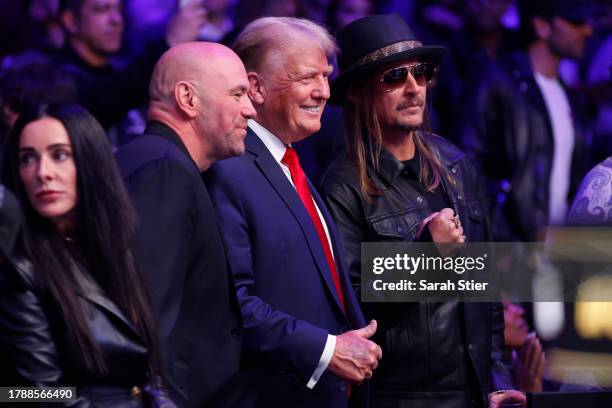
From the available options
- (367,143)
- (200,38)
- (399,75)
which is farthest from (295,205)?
(200,38)

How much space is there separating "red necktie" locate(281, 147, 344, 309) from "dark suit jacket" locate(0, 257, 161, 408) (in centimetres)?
109

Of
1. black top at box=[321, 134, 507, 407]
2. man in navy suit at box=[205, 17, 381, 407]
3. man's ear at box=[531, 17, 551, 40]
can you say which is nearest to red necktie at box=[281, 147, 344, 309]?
man in navy suit at box=[205, 17, 381, 407]

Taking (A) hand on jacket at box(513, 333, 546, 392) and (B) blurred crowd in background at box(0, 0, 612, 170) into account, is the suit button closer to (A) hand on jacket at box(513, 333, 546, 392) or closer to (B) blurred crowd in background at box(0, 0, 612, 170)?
(B) blurred crowd in background at box(0, 0, 612, 170)

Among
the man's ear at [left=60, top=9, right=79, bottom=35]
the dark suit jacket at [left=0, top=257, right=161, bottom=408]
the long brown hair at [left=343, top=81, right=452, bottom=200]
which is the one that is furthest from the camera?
the man's ear at [left=60, top=9, right=79, bottom=35]

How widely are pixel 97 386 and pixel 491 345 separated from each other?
1776 millimetres

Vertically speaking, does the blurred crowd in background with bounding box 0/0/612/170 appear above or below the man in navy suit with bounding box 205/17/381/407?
above

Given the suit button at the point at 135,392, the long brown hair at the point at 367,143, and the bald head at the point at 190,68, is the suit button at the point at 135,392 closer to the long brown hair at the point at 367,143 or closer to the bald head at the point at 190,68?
the bald head at the point at 190,68

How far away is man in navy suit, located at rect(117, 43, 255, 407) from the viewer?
3211mm

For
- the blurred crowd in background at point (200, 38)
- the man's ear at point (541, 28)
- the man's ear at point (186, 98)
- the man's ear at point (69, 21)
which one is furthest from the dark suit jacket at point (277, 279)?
the man's ear at point (541, 28)

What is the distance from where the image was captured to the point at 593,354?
13.2 ft

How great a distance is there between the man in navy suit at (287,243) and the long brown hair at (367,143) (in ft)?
0.80

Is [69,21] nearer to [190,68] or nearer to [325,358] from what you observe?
[190,68]

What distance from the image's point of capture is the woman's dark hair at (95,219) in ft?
9.27

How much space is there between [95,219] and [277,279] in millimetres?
872
